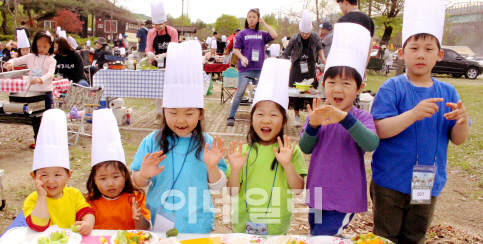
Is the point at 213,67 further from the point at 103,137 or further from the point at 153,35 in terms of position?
the point at 103,137

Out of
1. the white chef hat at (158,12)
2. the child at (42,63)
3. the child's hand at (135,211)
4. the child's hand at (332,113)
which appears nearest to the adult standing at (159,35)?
the white chef hat at (158,12)

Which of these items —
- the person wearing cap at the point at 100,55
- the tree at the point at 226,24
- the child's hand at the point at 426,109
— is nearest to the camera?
the child's hand at the point at 426,109

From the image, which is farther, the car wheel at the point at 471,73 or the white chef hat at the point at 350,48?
the car wheel at the point at 471,73

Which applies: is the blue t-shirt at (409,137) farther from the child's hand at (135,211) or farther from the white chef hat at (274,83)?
the child's hand at (135,211)

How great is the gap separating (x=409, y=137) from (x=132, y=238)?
1564 mm

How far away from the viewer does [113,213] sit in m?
2.26

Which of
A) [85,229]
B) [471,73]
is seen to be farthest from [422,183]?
[471,73]

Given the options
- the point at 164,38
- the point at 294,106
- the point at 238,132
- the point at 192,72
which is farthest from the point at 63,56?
the point at 192,72

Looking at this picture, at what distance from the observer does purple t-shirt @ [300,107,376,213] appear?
191cm

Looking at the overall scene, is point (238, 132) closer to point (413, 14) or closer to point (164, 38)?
point (164, 38)

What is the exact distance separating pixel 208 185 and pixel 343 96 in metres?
0.92

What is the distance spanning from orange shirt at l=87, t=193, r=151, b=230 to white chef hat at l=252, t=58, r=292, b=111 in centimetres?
109

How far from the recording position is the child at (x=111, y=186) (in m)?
2.11

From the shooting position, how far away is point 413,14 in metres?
1.97
